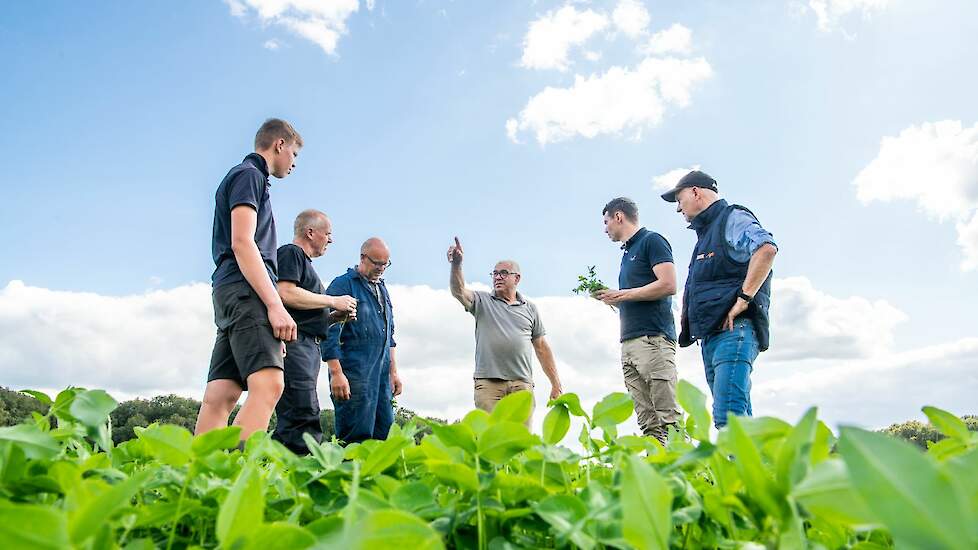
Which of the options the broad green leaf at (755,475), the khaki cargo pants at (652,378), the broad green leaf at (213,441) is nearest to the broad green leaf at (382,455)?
the broad green leaf at (213,441)

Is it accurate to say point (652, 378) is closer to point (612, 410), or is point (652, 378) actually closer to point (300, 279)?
point (300, 279)

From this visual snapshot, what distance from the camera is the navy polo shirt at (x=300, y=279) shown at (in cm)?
454

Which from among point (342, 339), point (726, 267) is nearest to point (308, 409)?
point (342, 339)

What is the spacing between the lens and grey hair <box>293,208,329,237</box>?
16.2ft

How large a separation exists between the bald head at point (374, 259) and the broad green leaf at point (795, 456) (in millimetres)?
5324

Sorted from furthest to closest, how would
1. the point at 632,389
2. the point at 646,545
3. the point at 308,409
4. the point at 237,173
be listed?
1. the point at 632,389
2. the point at 308,409
3. the point at 237,173
4. the point at 646,545

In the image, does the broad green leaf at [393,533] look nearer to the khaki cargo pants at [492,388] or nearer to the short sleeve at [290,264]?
the short sleeve at [290,264]

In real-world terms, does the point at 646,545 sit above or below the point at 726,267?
below

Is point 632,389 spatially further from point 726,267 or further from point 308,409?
point 308,409

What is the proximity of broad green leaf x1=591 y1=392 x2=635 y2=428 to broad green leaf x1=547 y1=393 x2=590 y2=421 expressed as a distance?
5 cm

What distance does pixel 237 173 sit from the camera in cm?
357

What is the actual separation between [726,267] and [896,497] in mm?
4188

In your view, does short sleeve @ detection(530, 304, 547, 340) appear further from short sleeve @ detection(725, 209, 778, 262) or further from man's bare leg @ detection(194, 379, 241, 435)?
man's bare leg @ detection(194, 379, 241, 435)

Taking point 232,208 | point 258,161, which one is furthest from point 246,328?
point 258,161
